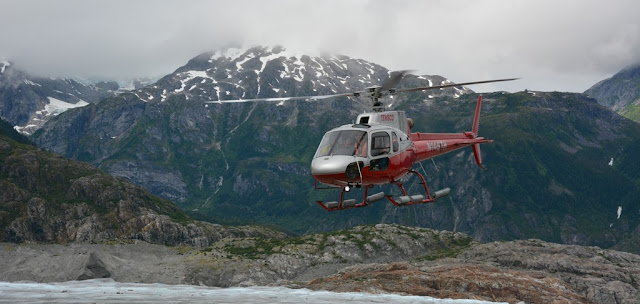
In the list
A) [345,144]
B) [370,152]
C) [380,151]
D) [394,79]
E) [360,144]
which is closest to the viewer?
[345,144]

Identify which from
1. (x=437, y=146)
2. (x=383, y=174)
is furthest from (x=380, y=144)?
(x=437, y=146)

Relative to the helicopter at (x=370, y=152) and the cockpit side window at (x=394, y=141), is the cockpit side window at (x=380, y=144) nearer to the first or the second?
the helicopter at (x=370, y=152)

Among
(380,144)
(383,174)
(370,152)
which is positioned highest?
(380,144)

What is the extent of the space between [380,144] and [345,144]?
339 centimetres

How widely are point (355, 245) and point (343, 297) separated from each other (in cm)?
10863

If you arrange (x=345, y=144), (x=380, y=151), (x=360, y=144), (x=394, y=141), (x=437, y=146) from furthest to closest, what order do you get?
(x=437, y=146)
(x=394, y=141)
(x=380, y=151)
(x=360, y=144)
(x=345, y=144)

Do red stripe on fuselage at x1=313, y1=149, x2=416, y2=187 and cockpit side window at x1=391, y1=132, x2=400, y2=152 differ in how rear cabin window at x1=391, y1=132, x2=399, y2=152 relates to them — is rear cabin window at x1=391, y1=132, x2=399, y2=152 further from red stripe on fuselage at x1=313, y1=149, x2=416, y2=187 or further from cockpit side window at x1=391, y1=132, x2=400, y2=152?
red stripe on fuselage at x1=313, y1=149, x2=416, y2=187

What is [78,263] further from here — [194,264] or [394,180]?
[394,180]

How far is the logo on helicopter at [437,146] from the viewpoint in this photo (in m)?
56.9

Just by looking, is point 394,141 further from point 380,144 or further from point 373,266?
point 373,266

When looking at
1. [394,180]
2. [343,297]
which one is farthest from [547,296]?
[394,180]

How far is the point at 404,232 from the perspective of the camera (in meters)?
197

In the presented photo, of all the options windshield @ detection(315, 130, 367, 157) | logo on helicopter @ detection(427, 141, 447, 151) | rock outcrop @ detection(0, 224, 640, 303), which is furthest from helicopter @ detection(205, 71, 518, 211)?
rock outcrop @ detection(0, 224, 640, 303)

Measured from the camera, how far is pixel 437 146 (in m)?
58.4
